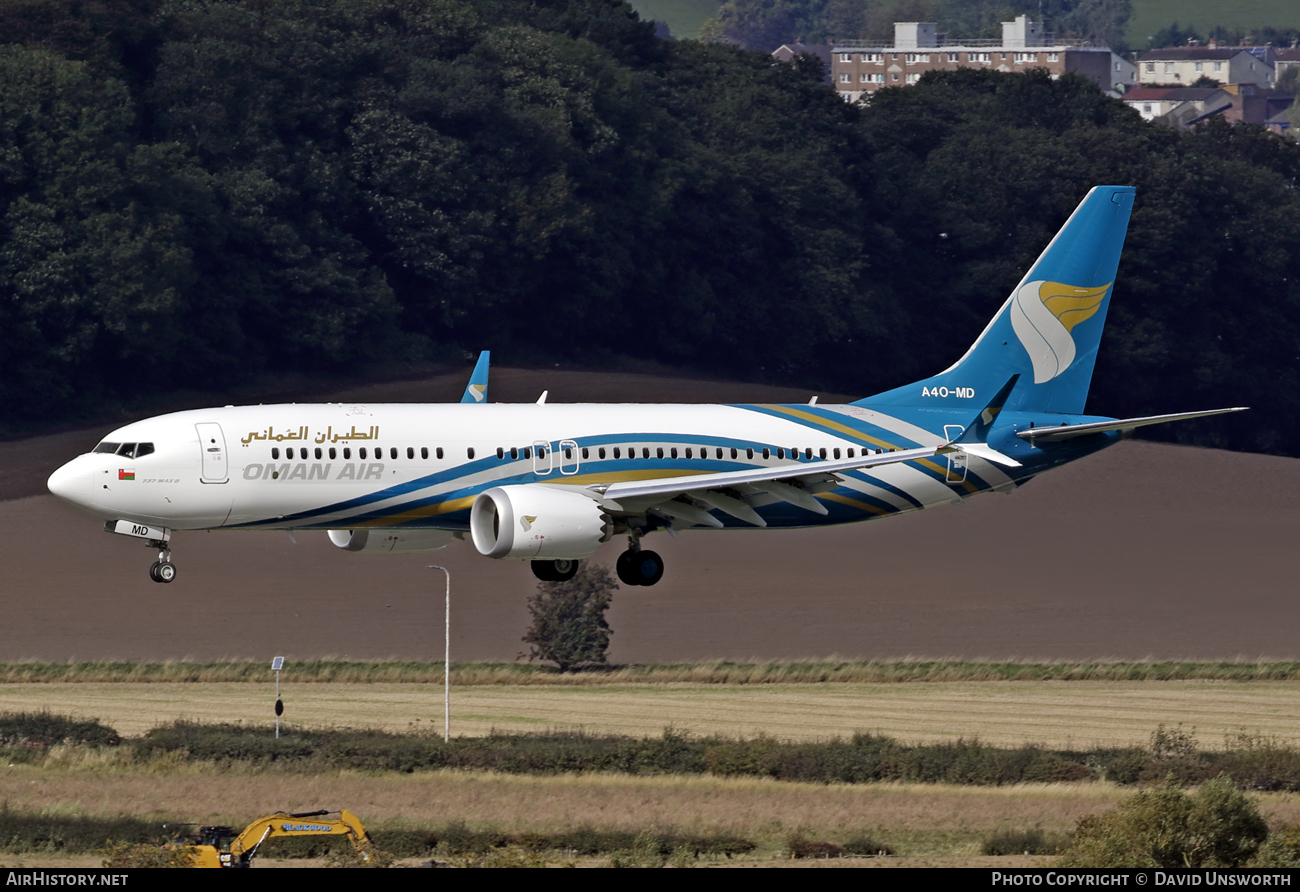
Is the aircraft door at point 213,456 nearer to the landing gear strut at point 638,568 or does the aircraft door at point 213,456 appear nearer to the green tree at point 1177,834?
the landing gear strut at point 638,568

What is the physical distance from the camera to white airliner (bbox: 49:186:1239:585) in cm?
6806

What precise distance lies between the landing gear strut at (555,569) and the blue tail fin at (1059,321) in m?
16.3

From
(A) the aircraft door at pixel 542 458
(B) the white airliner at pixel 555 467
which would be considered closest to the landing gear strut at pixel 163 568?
(B) the white airliner at pixel 555 467

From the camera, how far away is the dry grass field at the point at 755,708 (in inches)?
4215

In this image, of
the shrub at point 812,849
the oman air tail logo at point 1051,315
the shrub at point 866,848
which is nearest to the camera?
the shrub at point 812,849

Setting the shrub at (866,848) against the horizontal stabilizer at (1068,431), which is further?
the horizontal stabilizer at (1068,431)

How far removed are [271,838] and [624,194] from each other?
127 m

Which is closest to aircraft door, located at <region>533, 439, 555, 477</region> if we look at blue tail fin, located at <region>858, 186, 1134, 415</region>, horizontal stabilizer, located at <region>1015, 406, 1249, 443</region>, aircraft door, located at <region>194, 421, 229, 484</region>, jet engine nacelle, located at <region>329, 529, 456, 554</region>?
jet engine nacelle, located at <region>329, 529, 456, 554</region>

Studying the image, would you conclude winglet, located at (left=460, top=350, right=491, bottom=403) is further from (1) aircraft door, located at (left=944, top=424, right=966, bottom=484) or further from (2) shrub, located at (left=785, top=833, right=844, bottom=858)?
(2) shrub, located at (left=785, top=833, right=844, bottom=858)

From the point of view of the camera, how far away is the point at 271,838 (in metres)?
72.3

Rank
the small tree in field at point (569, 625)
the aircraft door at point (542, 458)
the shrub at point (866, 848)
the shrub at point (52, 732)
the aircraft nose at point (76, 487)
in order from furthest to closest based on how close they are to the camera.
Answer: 1. the small tree in field at point (569, 625)
2. the shrub at point (52, 732)
3. the shrub at point (866, 848)
4. the aircraft door at point (542, 458)
5. the aircraft nose at point (76, 487)

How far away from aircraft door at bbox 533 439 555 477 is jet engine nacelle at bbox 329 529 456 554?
12.3ft
